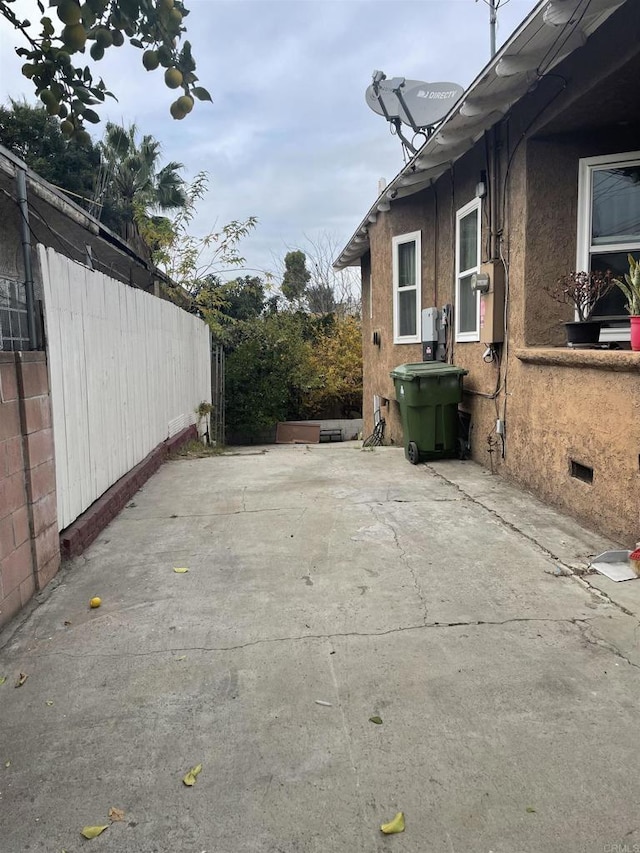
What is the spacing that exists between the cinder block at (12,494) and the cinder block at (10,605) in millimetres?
466

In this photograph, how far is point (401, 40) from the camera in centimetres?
636

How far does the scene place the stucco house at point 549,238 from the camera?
425 cm

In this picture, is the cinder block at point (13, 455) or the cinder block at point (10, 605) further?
the cinder block at point (13, 455)

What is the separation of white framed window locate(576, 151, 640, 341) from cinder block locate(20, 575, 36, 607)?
530 centimetres

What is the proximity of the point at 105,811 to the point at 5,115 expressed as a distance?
889 inches

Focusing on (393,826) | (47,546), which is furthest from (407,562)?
(47,546)

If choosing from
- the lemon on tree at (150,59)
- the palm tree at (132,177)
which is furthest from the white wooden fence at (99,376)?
the palm tree at (132,177)

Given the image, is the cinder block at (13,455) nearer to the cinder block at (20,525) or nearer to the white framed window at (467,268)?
the cinder block at (20,525)

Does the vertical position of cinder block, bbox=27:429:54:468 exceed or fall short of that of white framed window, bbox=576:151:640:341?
it falls short

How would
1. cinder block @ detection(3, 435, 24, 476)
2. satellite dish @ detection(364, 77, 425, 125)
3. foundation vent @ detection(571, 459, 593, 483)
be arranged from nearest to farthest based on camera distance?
cinder block @ detection(3, 435, 24, 476), foundation vent @ detection(571, 459, 593, 483), satellite dish @ detection(364, 77, 425, 125)

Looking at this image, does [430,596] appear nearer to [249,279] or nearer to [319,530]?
[319,530]

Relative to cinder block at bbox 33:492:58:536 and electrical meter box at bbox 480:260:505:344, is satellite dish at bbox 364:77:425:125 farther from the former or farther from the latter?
cinder block at bbox 33:492:58:536

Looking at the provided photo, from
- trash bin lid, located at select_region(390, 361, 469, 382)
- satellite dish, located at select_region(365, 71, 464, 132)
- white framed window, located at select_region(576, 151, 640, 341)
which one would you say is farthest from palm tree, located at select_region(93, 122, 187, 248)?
white framed window, located at select_region(576, 151, 640, 341)

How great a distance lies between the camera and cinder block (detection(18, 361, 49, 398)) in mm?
3492
